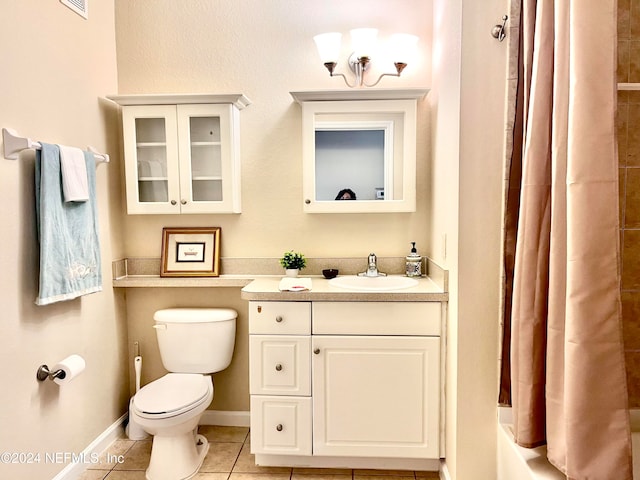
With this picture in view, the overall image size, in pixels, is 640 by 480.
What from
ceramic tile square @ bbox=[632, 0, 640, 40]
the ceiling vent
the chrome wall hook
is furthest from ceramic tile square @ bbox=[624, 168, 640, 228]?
the ceiling vent

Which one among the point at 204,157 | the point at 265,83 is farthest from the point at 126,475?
the point at 265,83

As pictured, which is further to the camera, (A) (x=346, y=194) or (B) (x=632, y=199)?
(A) (x=346, y=194)

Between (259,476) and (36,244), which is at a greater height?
(36,244)

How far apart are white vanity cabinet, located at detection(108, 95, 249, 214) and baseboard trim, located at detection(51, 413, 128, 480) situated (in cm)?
121

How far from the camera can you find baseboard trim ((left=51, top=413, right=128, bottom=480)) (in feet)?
6.69

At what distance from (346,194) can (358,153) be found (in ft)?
0.77

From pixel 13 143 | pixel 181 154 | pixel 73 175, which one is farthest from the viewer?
pixel 181 154

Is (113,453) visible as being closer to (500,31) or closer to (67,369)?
(67,369)

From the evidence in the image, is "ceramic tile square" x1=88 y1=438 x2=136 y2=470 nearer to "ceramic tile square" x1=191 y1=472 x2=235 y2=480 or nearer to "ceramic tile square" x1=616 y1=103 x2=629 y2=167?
"ceramic tile square" x1=191 y1=472 x2=235 y2=480

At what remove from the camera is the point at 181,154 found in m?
2.40

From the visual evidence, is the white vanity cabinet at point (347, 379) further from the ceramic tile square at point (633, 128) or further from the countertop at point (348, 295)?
the ceramic tile square at point (633, 128)

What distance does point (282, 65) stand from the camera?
249 centimetres

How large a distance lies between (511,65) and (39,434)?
8.06 ft

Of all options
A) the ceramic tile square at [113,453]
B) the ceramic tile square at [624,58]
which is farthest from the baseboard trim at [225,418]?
the ceramic tile square at [624,58]
